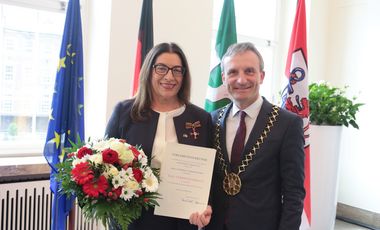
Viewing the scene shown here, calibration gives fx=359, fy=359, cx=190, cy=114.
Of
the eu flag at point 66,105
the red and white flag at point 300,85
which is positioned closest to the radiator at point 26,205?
the eu flag at point 66,105

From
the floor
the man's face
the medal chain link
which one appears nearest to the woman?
the medal chain link

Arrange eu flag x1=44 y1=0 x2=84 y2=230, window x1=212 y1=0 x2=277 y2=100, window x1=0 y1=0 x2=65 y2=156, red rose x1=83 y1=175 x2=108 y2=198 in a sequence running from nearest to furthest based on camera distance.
→ red rose x1=83 y1=175 x2=108 y2=198, eu flag x1=44 y1=0 x2=84 y2=230, window x1=0 y1=0 x2=65 y2=156, window x1=212 y1=0 x2=277 y2=100

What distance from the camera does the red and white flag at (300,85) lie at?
290 centimetres

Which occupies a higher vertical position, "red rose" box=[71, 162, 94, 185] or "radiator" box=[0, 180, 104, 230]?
"red rose" box=[71, 162, 94, 185]

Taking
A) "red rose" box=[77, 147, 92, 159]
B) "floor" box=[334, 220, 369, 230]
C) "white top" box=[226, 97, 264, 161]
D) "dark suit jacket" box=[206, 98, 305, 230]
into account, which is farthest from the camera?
"floor" box=[334, 220, 369, 230]

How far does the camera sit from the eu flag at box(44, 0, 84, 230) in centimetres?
237

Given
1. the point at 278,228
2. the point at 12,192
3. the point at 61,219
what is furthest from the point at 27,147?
the point at 278,228

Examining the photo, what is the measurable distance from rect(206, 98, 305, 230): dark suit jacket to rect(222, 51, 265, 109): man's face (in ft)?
0.43

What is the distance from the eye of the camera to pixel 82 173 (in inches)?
50.4

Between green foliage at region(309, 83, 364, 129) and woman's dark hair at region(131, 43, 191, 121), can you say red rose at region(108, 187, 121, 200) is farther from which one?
green foliage at region(309, 83, 364, 129)

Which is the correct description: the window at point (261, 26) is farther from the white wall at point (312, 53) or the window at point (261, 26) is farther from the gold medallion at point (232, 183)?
the gold medallion at point (232, 183)

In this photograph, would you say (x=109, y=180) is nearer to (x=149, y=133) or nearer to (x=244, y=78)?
(x=149, y=133)

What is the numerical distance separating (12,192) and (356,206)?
3847 mm

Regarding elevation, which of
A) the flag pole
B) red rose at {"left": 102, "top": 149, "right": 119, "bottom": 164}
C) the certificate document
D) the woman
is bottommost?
the flag pole
